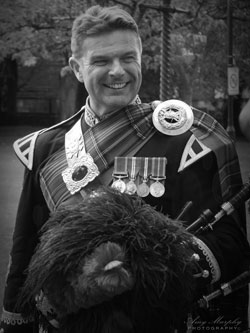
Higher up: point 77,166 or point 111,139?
point 111,139

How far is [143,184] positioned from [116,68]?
0.45 m

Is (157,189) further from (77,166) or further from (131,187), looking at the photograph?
(77,166)

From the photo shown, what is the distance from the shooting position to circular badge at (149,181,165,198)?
2342mm

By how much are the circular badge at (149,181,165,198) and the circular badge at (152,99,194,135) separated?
0.21m

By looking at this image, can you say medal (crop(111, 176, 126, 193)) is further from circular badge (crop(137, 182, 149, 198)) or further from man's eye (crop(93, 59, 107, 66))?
man's eye (crop(93, 59, 107, 66))

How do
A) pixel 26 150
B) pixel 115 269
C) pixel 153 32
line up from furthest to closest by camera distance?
pixel 153 32, pixel 26 150, pixel 115 269

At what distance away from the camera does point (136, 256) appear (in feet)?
6.17

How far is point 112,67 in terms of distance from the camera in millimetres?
2416

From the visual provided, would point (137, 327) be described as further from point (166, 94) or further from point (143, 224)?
point (166, 94)

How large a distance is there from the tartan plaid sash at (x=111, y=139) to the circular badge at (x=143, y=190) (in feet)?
0.49

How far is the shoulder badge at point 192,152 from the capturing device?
7.68ft

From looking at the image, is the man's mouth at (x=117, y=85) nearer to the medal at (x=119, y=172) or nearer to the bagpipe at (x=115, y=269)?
the medal at (x=119, y=172)

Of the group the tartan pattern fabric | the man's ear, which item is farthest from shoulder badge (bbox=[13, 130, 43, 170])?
the man's ear

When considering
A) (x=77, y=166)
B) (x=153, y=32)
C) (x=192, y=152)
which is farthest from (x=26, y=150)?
(x=153, y=32)
